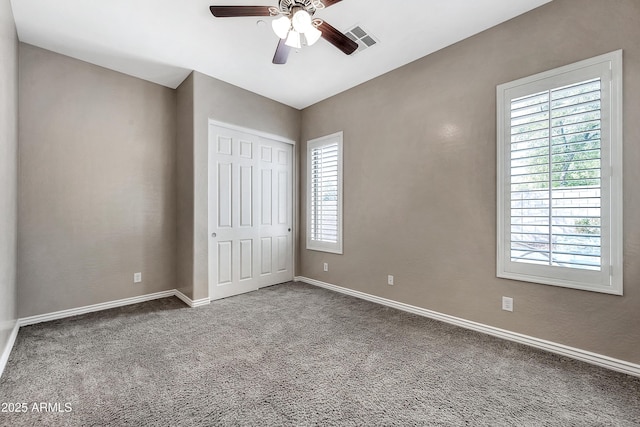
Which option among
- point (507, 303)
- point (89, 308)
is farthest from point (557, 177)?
point (89, 308)

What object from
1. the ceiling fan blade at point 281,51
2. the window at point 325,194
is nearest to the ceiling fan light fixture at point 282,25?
the ceiling fan blade at point 281,51

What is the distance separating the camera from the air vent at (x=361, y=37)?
8.55 feet

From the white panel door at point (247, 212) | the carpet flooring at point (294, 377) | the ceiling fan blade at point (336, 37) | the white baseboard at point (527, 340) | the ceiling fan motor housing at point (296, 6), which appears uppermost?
the ceiling fan motor housing at point (296, 6)

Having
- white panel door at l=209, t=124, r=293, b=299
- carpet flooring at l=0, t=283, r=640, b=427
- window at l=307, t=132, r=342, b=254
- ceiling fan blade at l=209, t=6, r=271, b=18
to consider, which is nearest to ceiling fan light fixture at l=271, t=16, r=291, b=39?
ceiling fan blade at l=209, t=6, r=271, b=18

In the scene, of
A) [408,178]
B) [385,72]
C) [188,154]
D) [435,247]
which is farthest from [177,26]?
[435,247]

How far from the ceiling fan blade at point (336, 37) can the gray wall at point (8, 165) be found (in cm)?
238

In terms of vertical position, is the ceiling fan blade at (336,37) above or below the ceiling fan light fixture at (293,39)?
above

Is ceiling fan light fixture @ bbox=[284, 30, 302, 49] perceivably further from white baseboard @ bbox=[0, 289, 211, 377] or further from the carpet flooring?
white baseboard @ bbox=[0, 289, 211, 377]

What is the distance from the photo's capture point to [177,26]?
101 inches

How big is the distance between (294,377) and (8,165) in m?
2.90

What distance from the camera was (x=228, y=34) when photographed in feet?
8.81

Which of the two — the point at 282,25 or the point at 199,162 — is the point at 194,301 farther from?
the point at 282,25

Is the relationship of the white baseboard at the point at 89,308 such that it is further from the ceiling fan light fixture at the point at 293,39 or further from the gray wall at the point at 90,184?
the ceiling fan light fixture at the point at 293,39

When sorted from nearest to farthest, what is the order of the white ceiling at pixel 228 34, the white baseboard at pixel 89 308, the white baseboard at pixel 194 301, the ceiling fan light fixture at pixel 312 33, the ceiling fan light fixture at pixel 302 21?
1. the ceiling fan light fixture at pixel 302 21
2. the ceiling fan light fixture at pixel 312 33
3. the white ceiling at pixel 228 34
4. the white baseboard at pixel 89 308
5. the white baseboard at pixel 194 301
